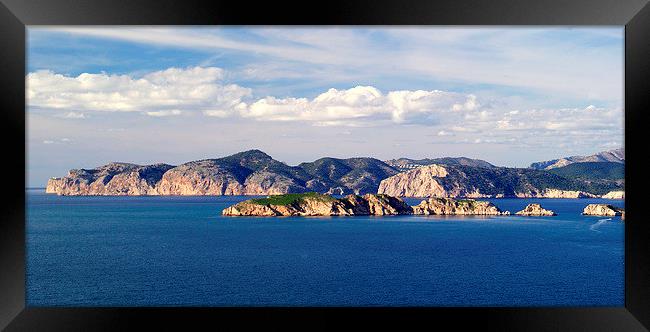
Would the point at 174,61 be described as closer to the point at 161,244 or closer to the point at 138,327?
the point at 161,244

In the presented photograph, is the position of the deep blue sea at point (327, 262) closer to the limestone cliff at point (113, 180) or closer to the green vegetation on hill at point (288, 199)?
the green vegetation on hill at point (288, 199)

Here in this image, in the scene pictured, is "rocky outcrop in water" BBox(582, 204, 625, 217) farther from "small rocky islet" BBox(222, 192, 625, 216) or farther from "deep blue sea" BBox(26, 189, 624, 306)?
"deep blue sea" BBox(26, 189, 624, 306)

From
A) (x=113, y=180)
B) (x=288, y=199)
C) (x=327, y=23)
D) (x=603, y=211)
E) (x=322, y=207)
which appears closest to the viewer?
(x=327, y=23)

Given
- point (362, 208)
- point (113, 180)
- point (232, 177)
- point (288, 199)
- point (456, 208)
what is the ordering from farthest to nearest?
1. point (113, 180)
2. point (232, 177)
3. point (456, 208)
4. point (288, 199)
5. point (362, 208)

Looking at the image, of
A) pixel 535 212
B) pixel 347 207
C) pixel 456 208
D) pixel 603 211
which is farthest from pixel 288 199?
pixel 603 211

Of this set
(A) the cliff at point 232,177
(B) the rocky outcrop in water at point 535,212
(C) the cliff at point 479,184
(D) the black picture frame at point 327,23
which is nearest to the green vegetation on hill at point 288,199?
(B) the rocky outcrop in water at point 535,212

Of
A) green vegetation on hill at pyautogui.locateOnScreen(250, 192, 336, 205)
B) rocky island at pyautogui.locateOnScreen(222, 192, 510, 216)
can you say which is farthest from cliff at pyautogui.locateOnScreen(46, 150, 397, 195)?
rocky island at pyautogui.locateOnScreen(222, 192, 510, 216)

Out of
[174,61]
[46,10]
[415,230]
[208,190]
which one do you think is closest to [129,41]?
[174,61]

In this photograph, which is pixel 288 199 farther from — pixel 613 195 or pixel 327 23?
pixel 327 23
